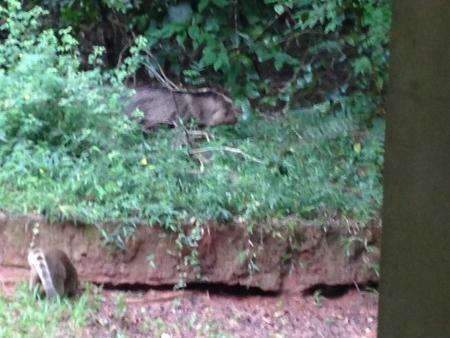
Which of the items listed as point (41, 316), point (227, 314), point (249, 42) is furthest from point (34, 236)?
point (249, 42)

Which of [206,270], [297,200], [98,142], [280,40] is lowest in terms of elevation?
[206,270]

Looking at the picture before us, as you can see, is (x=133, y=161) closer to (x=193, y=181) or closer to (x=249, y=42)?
(x=193, y=181)

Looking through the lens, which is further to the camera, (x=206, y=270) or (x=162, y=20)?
(x=162, y=20)

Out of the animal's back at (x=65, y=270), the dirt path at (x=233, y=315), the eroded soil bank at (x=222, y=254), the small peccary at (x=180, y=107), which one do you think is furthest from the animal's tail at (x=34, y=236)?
the small peccary at (x=180, y=107)

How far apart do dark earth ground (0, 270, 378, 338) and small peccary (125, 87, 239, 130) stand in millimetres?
1765

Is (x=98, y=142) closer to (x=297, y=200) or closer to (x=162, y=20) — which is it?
(x=297, y=200)

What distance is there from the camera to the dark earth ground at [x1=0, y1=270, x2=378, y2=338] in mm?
4055

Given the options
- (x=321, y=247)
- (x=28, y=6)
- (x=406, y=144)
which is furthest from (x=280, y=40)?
(x=406, y=144)

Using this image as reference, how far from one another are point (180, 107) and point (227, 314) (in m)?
2.25

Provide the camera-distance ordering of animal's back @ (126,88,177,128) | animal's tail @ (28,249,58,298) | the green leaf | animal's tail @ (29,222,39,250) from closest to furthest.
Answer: animal's tail @ (28,249,58,298), animal's tail @ (29,222,39,250), animal's back @ (126,88,177,128), the green leaf

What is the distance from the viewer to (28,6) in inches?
264

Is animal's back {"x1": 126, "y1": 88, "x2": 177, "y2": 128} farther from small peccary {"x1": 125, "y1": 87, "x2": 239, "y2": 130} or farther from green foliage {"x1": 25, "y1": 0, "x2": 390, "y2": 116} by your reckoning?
green foliage {"x1": 25, "y1": 0, "x2": 390, "y2": 116}

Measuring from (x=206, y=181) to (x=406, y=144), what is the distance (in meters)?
3.47

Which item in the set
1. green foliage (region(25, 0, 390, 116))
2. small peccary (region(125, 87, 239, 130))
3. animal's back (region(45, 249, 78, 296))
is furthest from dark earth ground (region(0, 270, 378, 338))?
green foliage (region(25, 0, 390, 116))
